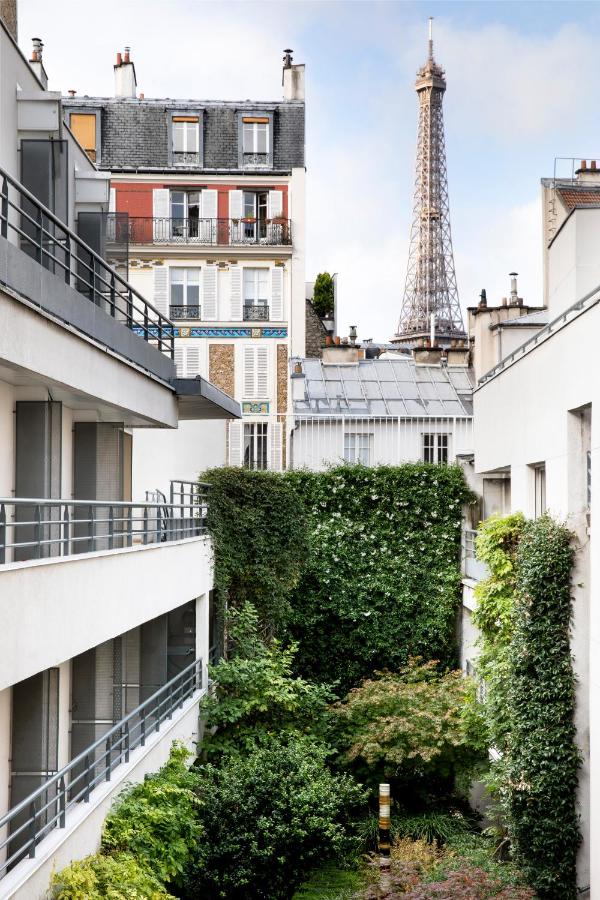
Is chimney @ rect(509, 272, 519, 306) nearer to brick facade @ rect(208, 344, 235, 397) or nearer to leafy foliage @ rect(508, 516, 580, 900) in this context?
brick facade @ rect(208, 344, 235, 397)

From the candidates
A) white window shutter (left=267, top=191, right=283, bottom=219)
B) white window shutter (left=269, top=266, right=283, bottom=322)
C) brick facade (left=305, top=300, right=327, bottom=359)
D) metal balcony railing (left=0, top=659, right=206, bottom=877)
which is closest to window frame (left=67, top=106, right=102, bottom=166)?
white window shutter (left=267, top=191, right=283, bottom=219)

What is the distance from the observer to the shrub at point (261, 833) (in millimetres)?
13609

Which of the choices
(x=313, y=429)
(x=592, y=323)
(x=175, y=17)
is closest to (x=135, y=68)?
(x=313, y=429)

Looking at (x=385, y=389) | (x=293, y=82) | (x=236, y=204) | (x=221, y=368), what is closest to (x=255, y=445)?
(x=221, y=368)

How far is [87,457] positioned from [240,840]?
17.9 ft

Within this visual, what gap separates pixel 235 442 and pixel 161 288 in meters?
4.96

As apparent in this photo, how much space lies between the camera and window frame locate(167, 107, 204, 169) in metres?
31.6

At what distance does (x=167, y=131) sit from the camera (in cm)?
3167

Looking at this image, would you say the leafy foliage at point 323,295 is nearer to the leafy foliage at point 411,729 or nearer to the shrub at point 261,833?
the leafy foliage at point 411,729

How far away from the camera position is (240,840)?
1376 cm

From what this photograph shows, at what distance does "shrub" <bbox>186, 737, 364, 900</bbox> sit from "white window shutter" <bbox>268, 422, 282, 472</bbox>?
51.6 feet

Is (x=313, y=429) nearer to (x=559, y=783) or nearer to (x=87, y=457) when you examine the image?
(x=87, y=457)

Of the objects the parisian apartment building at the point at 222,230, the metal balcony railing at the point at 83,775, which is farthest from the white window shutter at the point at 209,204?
the metal balcony railing at the point at 83,775

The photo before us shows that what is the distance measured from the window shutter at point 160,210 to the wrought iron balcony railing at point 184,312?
2.15 meters
